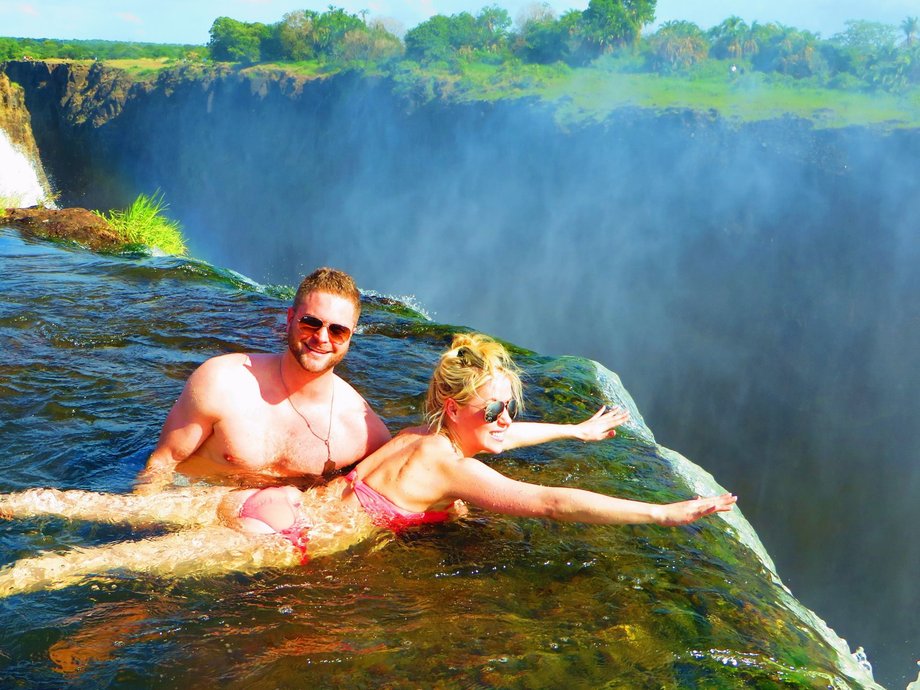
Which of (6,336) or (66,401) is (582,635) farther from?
(6,336)

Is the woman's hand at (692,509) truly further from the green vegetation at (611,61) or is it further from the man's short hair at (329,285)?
the green vegetation at (611,61)

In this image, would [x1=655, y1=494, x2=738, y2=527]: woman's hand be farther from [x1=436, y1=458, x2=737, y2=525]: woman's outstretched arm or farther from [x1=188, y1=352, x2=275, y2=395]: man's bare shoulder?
[x1=188, y1=352, x2=275, y2=395]: man's bare shoulder

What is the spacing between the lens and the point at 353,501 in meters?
3.77

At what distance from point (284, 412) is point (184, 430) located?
45cm

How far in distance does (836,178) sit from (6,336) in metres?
17.2

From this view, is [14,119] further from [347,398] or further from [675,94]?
[347,398]

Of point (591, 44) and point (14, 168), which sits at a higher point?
point (591, 44)

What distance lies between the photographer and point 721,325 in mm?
17047

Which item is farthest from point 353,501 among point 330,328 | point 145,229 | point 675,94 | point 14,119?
point 675,94

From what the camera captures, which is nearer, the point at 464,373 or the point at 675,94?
the point at 464,373

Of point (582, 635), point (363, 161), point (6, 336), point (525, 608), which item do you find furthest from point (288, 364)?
point (363, 161)

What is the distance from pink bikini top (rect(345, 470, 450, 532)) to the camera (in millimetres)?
3746

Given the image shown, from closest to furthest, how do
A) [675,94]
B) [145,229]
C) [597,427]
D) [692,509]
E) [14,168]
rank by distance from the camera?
1. [692,509]
2. [597,427]
3. [145,229]
4. [14,168]
5. [675,94]

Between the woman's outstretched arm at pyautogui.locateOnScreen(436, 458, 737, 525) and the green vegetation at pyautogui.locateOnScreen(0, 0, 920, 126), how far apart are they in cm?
1848
